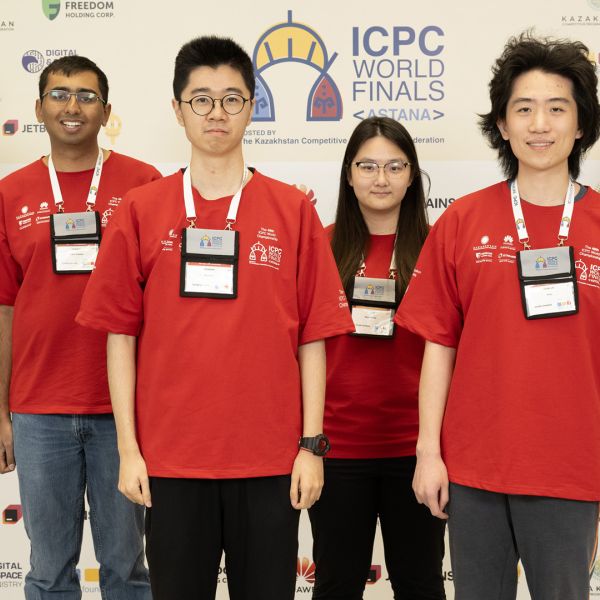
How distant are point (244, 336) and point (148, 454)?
1.08 ft

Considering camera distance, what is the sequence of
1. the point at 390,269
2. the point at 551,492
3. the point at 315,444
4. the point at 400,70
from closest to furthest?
1. the point at 551,492
2. the point at 315,444
3. the point at 390,269
4. the point at 400,70

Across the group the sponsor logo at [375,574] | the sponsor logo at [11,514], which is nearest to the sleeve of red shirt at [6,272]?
the sponsor logo at [11,514]

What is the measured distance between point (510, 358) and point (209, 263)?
0.66 metres

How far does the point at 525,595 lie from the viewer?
10.5 ft

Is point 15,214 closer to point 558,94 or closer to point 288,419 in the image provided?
point 288,419

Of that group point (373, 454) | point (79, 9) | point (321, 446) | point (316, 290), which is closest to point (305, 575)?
point (373, 454)

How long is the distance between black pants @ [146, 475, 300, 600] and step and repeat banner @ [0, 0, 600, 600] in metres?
1.58

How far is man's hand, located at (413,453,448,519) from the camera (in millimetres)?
1820

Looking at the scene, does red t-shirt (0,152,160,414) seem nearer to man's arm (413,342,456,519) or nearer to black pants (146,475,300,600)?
black pants (146,475,300,600)

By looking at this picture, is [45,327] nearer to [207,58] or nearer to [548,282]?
[207,58]

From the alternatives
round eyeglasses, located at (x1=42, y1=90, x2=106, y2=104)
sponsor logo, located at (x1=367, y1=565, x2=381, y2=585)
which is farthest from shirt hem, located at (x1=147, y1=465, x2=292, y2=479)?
sponsor logo, located at (x1=367, y1=565, x2=381, y2=585)

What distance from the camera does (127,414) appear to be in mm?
1801

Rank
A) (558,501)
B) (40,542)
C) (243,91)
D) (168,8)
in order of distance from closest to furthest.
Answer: (558,501), (243,91), (40,542), (168,8)

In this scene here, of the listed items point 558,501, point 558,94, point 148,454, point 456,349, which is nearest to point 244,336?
point 148,454
